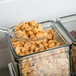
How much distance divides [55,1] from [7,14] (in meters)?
0.19

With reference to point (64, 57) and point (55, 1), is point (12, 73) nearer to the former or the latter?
point (64, 57)

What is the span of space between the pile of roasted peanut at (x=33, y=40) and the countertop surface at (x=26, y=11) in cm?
10

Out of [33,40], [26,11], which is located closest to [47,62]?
[33,40]

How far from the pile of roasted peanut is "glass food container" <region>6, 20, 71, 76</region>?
26 mm

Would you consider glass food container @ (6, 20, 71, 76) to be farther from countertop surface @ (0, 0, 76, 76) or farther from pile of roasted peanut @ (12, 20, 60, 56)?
countertop surface @ (0, 0, 76, 76)

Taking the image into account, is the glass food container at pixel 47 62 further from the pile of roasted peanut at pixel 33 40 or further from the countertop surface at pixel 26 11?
the countertop surface at pixel 26 11

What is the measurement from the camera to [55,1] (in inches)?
29.3

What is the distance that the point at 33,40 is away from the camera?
1.96ft

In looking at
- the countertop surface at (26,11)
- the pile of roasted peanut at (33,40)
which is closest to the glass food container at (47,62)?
the pile of roasted peanut at (33,40)

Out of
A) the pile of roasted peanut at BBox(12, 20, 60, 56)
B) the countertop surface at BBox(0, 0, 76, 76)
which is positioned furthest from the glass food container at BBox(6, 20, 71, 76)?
the countertop surface at BBox(0, 0, 76, 76)

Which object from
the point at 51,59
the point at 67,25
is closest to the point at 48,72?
the point at 51,59

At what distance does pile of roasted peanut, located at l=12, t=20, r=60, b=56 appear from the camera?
22.9 inches

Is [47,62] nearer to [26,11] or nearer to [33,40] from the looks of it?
[33,40]

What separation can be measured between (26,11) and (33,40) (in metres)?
0.17
